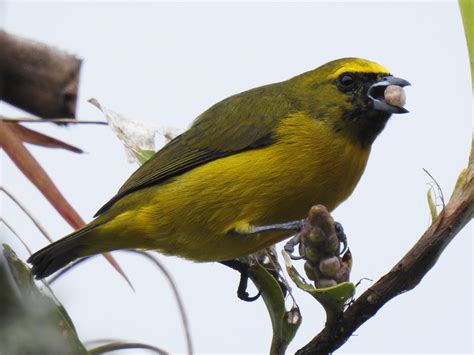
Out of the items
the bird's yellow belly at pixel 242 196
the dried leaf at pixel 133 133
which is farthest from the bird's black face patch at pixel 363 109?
the dried leaf at pixel 133 133

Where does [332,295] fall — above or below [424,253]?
below

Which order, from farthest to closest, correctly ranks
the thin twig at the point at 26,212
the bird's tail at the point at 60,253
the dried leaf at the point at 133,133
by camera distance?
the bird's tail at the point at 60,253
the dried leaf at the point at 133,133
the thin twig at the point at 26,212

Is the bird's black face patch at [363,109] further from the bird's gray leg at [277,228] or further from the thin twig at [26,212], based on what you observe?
the thin twig at [26,212]

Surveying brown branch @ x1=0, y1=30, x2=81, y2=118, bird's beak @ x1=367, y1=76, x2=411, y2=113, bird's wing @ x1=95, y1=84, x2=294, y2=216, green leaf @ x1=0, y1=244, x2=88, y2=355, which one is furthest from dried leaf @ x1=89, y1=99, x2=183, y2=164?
green leaf @ x1=0, y1=244, x2=88, y2=355

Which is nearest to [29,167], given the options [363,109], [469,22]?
[469,22]

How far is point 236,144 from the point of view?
12.2 ft

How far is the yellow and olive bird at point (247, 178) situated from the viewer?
3361 millimetres

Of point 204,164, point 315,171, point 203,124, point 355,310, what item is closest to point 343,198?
point 315,171

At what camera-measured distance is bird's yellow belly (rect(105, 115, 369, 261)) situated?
→ 3.36m

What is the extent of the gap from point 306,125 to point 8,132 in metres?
1.57

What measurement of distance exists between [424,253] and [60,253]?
2004 millimetres

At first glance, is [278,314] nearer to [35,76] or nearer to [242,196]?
[35,76]

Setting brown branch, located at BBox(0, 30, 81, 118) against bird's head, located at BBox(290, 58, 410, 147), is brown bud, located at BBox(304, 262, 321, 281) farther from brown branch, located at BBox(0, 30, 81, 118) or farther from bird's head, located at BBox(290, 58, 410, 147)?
bird's head, located at BBox(290, 58, 410, 147)

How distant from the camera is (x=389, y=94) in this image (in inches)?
139
